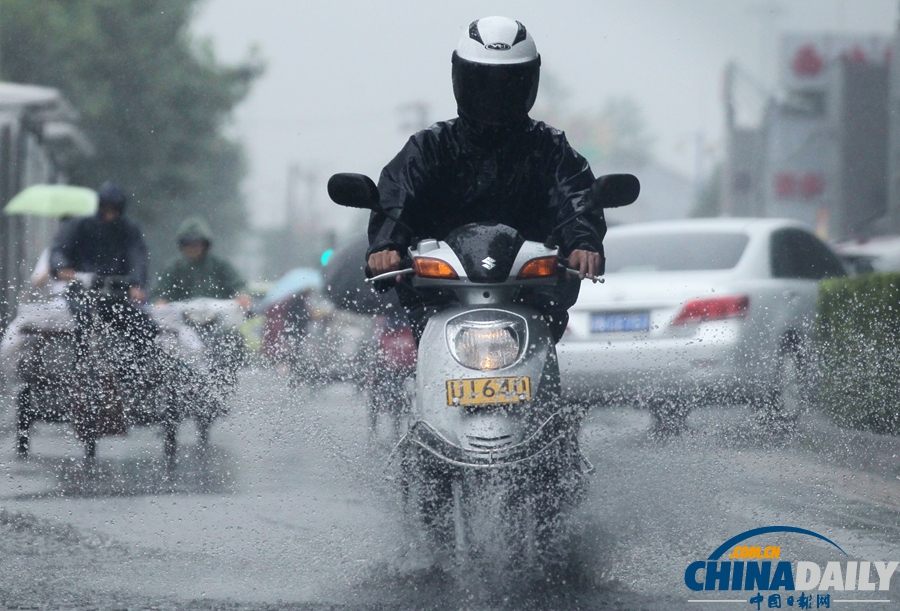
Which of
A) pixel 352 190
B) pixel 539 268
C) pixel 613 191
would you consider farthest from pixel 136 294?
pixel 613 191

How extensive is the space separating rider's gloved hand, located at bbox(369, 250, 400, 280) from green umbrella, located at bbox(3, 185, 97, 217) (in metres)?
11.7

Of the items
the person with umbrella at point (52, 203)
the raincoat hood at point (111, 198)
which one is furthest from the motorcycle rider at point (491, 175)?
the person with umbrella at point (52, 203)

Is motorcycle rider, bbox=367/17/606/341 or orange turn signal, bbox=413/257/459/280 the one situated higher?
motorcycle rider, bbox=367/17/606/341

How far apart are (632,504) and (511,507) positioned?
0.85 m

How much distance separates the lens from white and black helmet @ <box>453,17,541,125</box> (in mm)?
4117

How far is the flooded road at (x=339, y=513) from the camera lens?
12.5 ft

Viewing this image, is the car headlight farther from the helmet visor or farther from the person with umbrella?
the person with umbrella

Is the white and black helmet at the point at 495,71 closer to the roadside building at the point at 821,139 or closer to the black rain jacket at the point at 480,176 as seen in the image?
the black rain jacket at the point at 480,176

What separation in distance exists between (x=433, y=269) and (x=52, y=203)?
1244 cm

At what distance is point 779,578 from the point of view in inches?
155

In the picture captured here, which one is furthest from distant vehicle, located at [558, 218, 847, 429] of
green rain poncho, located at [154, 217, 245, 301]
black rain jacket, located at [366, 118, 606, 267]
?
black rain jacket, located at [366, 118, 606, 267]

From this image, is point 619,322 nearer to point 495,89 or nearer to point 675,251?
point 675,251

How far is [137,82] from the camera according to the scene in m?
34.1

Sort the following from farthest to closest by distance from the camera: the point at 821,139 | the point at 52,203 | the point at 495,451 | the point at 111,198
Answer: the point at 821,139
the point at 52,203
the point at 111,198
the point at 495,451
